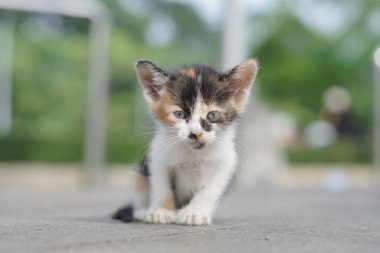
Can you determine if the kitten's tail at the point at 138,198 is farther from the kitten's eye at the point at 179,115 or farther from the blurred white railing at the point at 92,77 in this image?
the blurred white railing at the point at 92,77

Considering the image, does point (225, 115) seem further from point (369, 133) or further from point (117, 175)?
point (369, 133)

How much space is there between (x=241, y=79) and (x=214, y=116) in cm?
33

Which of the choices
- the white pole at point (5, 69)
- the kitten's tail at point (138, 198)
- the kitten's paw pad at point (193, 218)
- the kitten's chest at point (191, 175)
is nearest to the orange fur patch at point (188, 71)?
the kitten's chest at point (191, 175)

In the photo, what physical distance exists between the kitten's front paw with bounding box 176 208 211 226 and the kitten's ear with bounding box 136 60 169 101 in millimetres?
599

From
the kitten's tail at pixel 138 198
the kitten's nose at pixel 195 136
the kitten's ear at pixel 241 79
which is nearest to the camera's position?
the kitten's nose at pixel 195 136

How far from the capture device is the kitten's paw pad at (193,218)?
3322 mm

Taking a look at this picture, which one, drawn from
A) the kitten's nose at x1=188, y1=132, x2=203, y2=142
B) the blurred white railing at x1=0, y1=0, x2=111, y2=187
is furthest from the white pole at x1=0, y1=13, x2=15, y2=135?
the kitten's nose at x1=188, y1=132, x2=203, y2=142

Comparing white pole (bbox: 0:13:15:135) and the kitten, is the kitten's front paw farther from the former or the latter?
white pole (bbox: 0:13:15:135)

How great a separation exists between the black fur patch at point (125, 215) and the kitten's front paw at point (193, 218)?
34 centimetres

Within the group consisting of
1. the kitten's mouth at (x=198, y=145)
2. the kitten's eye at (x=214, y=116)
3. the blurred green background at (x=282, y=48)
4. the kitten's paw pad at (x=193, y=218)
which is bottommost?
the kitten's paw pad at (x=193, y=218)

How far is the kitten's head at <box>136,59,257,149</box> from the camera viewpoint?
10.7 ft

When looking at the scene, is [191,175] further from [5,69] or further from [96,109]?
[5,69]

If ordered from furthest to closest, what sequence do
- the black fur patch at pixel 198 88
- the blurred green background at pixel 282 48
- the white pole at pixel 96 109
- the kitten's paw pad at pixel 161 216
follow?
the blurred green background at pixel 282 48 < the white pole at pixel 96 109 < the kitten's paw pad at pixel 161 216 < the black fur patch at pixel 198 88

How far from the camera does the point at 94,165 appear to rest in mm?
9242
